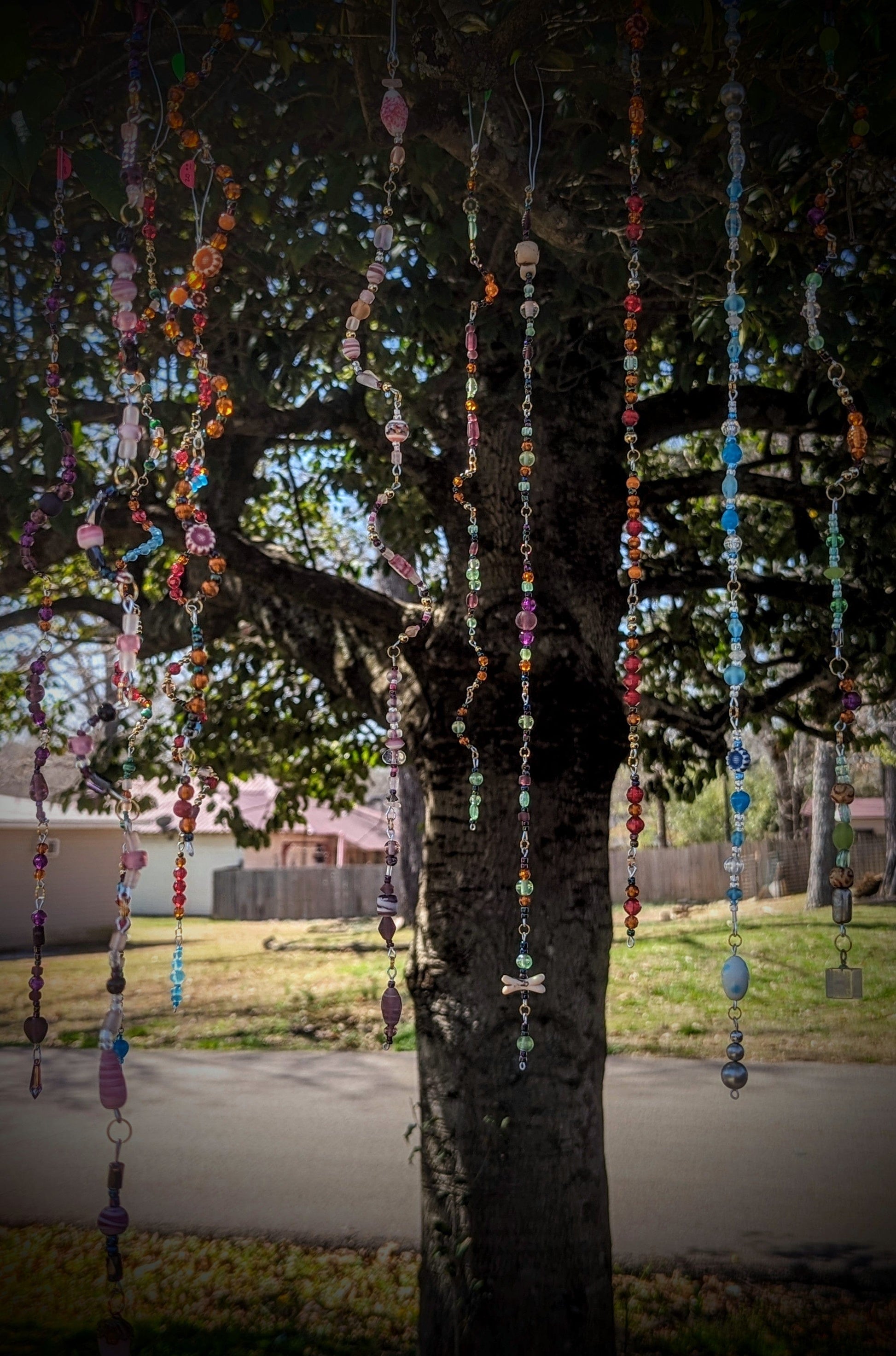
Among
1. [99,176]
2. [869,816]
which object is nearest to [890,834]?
[869,816]

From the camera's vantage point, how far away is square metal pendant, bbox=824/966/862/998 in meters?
2.24

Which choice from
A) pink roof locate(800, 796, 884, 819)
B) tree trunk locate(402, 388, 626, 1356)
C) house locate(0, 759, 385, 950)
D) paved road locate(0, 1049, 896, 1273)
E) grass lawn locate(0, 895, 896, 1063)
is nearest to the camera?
tree trunk locate(402, 388, 626, 1356)

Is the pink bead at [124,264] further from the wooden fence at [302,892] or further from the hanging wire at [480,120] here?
the wooden fence at [302,892]

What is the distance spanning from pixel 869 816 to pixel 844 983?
19.9 metres

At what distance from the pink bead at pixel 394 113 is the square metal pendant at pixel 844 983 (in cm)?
178

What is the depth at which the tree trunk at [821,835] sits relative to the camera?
489 inches

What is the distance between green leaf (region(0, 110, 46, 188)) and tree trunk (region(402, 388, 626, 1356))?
5.79ft

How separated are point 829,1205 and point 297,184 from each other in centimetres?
465

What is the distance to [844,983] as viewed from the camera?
88.6 inches

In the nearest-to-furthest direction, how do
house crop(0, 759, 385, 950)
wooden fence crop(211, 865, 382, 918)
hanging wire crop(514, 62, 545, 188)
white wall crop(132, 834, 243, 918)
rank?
hanging wire crop(514, 62, 545, 188)
house crop(0, 759, 385, 950)
wooden fence crop(211, 865, 382, 918)
white wall crop(132, 834, 243, 918)

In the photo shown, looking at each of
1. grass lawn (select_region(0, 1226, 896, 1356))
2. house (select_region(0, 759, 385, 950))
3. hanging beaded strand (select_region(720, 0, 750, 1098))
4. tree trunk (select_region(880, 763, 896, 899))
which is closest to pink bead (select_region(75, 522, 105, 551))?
hanging beaded strand (select_region(720, 0, 750, 1098))

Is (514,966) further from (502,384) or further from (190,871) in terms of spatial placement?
(190,871)

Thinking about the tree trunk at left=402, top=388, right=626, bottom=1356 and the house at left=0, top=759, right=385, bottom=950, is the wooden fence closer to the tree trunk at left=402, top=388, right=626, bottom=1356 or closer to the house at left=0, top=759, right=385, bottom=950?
the house at left=0, top=759, right=385, bottom=950

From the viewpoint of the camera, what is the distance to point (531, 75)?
2262 mm
